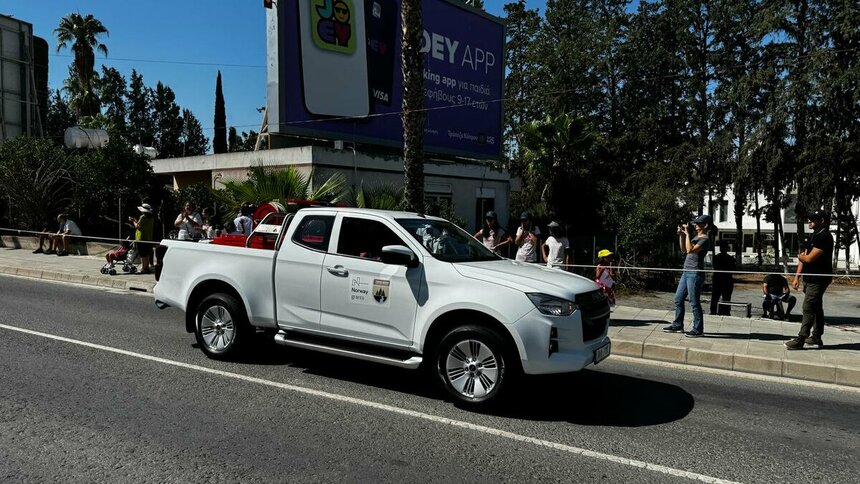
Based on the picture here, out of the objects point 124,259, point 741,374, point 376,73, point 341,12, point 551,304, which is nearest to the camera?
point 551,304

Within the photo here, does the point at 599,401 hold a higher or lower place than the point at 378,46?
lower

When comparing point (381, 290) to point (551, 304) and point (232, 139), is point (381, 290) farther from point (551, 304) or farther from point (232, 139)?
point (232, 139)

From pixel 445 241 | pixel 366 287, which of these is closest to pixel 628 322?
pixel 445 241

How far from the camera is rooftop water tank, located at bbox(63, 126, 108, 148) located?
22.8 meters

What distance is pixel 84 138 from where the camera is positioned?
75.6 ft

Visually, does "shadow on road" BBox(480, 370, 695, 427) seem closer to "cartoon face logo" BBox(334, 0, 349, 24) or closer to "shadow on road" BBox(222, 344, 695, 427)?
"shadow on road" BBox(222, 344, 695, 427)

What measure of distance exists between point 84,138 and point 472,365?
2290 cm

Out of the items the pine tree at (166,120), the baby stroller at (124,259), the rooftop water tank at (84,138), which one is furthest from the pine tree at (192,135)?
the baby stroller at (124,259)

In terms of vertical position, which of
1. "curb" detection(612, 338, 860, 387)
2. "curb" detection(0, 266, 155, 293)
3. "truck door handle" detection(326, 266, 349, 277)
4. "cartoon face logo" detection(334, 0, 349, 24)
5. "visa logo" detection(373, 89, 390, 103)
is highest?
"cartoon face logo" detection(334, 0, 349, 24)

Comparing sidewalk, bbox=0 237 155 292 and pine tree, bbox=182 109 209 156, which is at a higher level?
pine tree, bbox=182 109 209 156

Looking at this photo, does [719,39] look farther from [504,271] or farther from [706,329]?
[504,271]

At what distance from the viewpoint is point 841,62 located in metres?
26.8

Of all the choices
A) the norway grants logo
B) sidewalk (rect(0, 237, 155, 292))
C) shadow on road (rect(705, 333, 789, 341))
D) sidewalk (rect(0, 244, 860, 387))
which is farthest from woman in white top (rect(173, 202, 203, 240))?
shadow on road (rect(705, 333, 789, 341))

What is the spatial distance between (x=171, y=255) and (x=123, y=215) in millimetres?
14821
